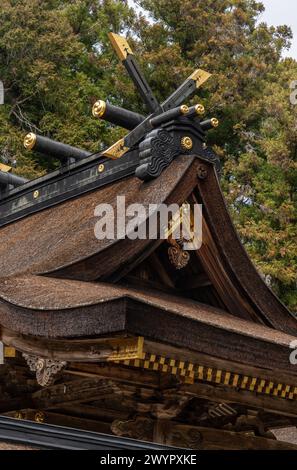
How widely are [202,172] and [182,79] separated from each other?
60.2 feet

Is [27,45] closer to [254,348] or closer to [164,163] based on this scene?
[164,163]

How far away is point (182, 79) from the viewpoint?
25422 mm

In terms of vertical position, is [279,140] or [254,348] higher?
[279,140]

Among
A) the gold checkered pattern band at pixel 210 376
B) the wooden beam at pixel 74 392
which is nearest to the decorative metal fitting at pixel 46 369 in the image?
the gold checkered pattern band at pixel 210 376

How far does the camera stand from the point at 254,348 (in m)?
6.38

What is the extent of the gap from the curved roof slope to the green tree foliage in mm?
13024

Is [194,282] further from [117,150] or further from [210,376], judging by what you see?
[210,376]

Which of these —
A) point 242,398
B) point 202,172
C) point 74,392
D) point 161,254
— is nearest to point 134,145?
point 202,172

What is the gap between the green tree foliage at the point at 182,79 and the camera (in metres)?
22.2

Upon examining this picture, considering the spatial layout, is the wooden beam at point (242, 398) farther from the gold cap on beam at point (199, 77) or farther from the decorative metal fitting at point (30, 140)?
the decorative metal fitting at point (30, 140)

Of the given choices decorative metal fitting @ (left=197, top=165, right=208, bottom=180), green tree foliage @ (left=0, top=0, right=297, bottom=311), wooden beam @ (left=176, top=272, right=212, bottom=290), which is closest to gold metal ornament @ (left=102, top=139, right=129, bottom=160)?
decorative metal fitting @ (left=197, top=165, right=208, bottom=180)

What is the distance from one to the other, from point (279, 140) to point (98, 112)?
49.6 ft
